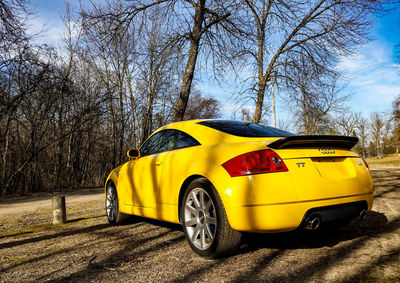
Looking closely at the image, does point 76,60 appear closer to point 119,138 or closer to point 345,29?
point 119,138

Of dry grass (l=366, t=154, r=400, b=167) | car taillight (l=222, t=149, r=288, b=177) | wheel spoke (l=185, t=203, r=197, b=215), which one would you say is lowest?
dry grass (l=366, t=154, r=400, b=167)

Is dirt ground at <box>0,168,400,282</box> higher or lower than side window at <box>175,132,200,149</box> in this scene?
lower

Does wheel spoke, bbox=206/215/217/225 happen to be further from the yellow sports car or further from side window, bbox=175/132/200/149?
side window, bbox=175/132/200/149

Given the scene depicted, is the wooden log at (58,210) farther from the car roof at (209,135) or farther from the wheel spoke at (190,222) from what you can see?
the wheel spoke at (190,222)

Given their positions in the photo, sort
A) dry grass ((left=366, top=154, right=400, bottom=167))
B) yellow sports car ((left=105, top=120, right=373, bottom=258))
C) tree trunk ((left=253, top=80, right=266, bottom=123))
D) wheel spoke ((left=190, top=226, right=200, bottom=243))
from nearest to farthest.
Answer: yellow sports car ((left=105, top=120, right=373, bottom=258))
wheel spoke ((left=190, top=226, right=200, bottom=243))
tree trunk ((left=253, top=80, right=266, bottom=123))
dry grass ((left=366, top=154, right=400, bottom=167))

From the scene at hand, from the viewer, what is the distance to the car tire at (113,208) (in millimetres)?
4757

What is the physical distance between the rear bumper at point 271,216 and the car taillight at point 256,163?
300mm

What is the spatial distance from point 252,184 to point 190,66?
7.50 metres

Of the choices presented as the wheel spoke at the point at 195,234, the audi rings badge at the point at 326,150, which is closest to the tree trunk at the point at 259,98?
the audi rings badge at the point at 326,150

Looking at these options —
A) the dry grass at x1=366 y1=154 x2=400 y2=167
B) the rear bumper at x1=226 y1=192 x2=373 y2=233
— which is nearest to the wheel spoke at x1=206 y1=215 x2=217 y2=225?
the rear bumper at x1=226 y1=192 x2=373 y2=233

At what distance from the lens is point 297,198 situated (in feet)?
8.16

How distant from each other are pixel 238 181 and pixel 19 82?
11.5m

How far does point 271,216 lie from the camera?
2477mm

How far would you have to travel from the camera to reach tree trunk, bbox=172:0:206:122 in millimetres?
9438
